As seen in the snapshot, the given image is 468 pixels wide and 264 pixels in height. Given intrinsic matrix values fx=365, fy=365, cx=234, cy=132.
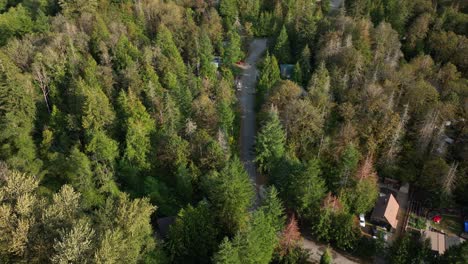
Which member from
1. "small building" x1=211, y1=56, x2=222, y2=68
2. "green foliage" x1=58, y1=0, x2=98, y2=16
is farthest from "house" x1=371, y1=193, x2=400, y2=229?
"green foliage" x1=58, y1=0, x2=98, y2=16

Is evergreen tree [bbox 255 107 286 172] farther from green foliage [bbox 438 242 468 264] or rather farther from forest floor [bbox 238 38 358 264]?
green foliage [bbox 438 242 468 264]

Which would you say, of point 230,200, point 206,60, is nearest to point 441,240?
point 230,200

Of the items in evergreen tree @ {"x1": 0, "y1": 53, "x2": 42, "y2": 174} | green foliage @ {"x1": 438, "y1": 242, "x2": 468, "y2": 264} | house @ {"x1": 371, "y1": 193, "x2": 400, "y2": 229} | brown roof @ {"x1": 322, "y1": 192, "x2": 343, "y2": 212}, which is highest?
evergreen tree @ {"x1": 0, "y1": 53, "x2": 42, "y2": 174}

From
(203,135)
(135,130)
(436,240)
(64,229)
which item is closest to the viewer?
(64,229)

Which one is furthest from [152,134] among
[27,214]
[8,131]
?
→ [27,214]

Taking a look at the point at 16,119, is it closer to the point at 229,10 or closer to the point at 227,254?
the point at 227,254

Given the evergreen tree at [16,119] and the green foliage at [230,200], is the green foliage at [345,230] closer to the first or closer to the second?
the green foliage at [230,200]
